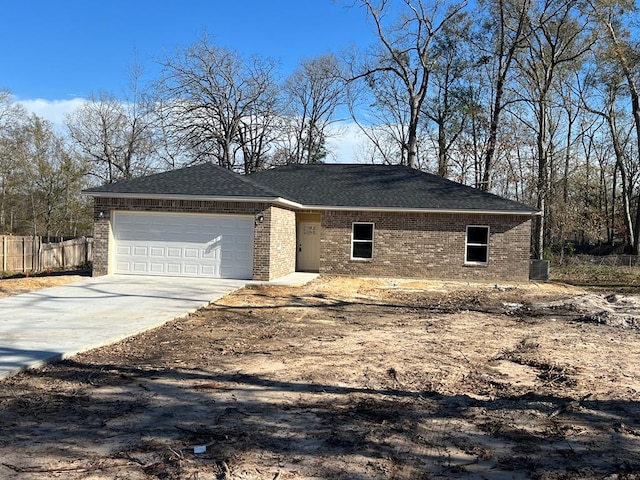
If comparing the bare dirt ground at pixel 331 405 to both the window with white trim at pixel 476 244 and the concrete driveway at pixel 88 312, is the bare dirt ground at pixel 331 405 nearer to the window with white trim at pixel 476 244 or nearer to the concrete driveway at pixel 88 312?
the concrete driveway at pixel 88 312

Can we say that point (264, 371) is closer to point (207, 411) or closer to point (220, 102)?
point (207, 411)

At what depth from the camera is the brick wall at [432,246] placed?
64.2 feet

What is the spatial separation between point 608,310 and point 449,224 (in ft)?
26.5

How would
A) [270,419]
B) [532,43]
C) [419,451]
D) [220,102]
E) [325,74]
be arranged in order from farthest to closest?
1. [325,74]
2. [220,102]
3. [532,43]
4. [270,419]
5. [419,451]

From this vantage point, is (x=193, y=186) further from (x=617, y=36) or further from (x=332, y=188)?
(x=617, y=36)

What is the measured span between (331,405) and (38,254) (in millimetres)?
22769

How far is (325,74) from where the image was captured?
129 feet

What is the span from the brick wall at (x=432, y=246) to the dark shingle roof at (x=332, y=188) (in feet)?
1.60

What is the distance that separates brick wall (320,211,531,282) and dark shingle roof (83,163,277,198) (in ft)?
14.5

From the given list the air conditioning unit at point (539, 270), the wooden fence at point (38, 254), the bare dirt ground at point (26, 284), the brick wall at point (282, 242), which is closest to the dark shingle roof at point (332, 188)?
the brick wall at point (282, 242)

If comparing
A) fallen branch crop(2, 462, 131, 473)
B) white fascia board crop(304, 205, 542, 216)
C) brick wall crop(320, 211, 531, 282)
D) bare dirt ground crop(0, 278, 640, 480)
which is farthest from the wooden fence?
fallen branch crop(2, 462, 131, 473)

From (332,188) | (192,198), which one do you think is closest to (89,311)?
(192,198)

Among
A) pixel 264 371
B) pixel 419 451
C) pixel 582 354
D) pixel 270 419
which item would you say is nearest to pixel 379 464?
pixel 419 451

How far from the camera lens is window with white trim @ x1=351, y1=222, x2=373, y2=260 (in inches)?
795
